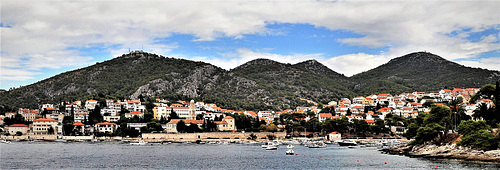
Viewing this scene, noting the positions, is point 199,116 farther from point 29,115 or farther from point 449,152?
point 449,152

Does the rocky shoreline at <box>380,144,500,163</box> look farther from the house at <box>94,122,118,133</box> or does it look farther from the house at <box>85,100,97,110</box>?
the house at <box>85,100,97,110</box>

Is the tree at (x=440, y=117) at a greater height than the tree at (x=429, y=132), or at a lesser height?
greater

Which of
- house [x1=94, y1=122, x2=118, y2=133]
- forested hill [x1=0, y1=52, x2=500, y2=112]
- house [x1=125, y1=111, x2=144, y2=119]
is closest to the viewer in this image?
house [x1=94, y1=122, x2=118, y2=133]

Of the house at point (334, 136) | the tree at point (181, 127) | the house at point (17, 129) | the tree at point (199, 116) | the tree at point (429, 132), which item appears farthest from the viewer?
the tree at point (199, 116)

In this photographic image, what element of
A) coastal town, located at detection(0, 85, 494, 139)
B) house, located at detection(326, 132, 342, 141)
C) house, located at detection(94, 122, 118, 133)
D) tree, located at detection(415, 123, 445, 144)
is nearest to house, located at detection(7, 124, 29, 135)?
coastal town, located at detection(0, 85, 494, 139)

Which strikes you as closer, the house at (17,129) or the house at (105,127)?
the house at (17,129)

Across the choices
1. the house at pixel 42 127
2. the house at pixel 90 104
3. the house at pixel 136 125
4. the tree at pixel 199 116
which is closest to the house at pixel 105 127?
the house at pixel 136 125

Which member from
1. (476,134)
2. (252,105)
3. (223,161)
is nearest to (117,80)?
(252,105)

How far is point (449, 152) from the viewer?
161ft

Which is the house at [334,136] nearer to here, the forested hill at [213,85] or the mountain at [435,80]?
the forested hill at [213,85]

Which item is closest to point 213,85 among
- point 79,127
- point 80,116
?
point 80,116

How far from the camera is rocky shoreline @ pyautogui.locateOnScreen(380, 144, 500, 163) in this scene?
4334 cm

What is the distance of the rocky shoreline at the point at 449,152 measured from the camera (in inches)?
1706

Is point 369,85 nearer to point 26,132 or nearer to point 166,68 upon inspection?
point 166,68
